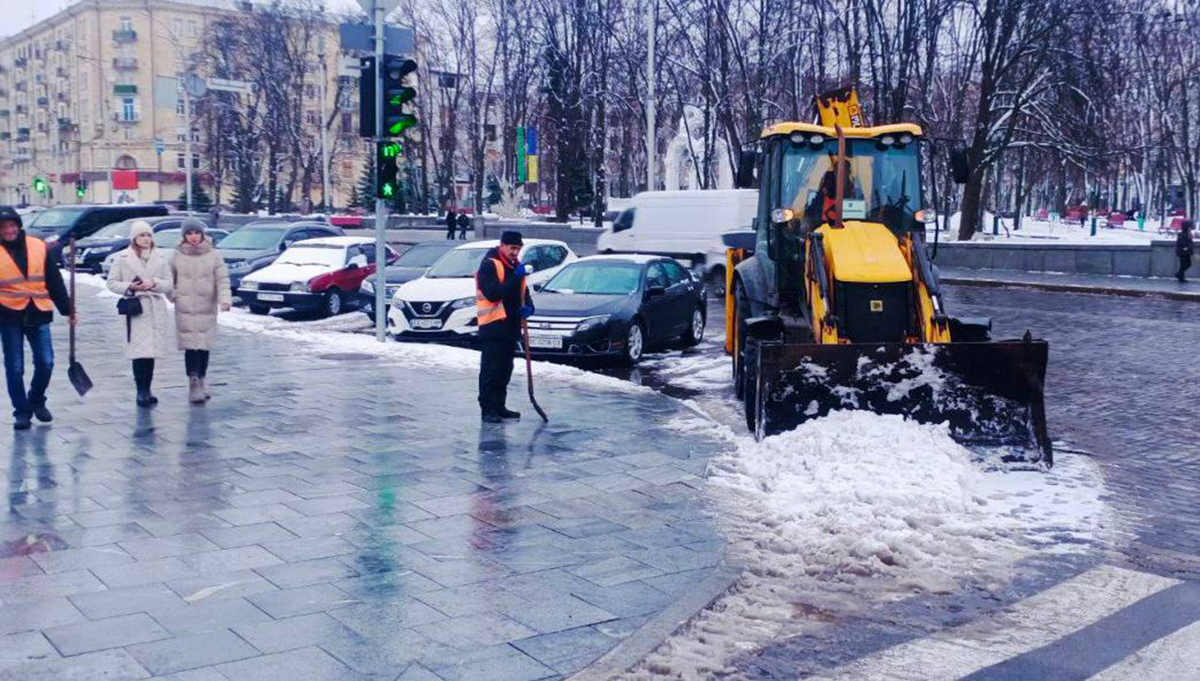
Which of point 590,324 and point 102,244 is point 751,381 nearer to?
point 590,324

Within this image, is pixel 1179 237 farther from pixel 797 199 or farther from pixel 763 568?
pixel 763 568

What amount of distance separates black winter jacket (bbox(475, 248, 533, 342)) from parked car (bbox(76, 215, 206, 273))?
2230 centimetres

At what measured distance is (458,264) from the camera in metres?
19.0

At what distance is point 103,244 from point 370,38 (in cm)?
1799

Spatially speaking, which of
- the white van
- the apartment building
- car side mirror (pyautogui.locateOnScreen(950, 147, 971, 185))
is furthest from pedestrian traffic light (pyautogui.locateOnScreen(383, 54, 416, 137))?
the apartment building

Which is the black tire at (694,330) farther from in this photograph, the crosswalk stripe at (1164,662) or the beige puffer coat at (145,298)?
the crosswalk stripe at (1164,662)

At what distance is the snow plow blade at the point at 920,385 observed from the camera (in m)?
9.21

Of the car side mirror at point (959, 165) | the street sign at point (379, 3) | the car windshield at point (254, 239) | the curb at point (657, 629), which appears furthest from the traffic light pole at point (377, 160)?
the curb at point (657, 629)

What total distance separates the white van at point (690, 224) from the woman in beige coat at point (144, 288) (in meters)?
15.6

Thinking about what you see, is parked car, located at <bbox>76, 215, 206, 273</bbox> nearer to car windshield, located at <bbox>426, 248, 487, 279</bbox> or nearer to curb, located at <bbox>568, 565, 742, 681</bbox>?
car windshield, located at <bbox>426, 248, 487, 279</bbox>

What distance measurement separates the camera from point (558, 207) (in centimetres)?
5341

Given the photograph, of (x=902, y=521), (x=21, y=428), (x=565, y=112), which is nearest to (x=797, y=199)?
(x=902, y=521)

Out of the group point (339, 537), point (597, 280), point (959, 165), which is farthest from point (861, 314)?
point (597, 280)

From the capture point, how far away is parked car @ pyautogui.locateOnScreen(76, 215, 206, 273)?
31125mm
